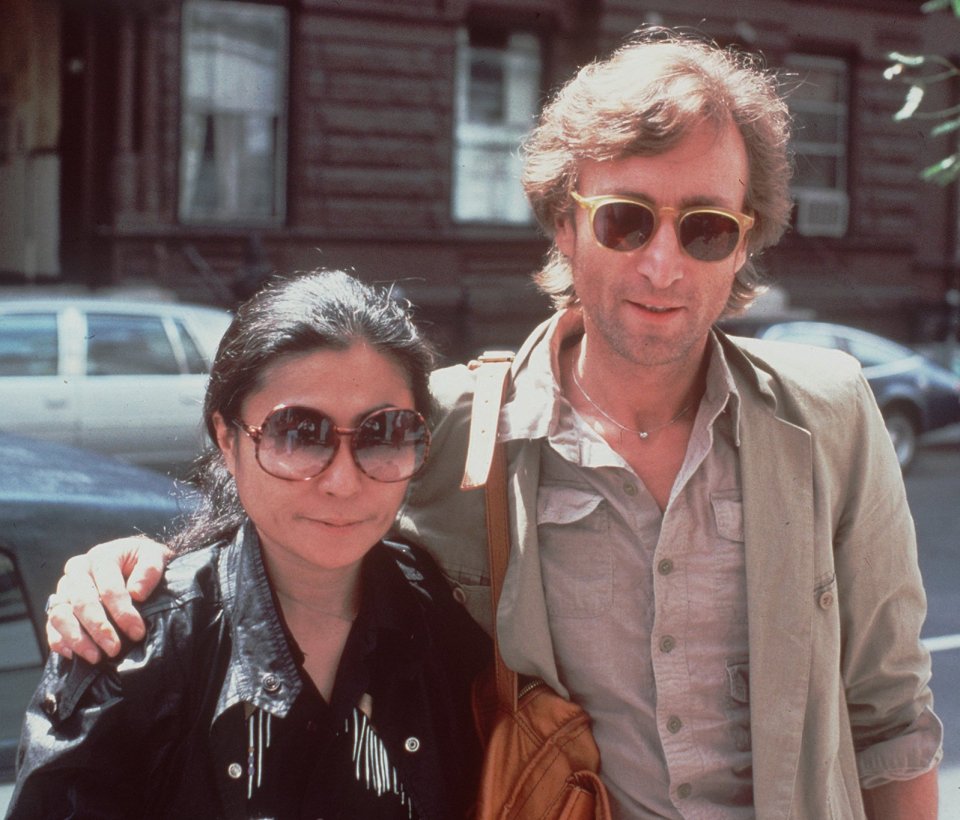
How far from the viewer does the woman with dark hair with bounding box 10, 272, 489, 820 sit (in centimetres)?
189

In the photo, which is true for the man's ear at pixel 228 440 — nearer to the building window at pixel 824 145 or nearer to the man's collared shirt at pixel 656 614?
the man's collared shirt at pixel 656 614

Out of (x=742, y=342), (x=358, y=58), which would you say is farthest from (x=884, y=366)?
(x=742, y=342)

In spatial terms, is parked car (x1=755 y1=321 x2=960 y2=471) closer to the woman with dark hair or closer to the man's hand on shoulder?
the woman with dark hair

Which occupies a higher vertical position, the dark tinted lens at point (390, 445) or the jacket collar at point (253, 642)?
the dark tinted lens at point (390, 445)

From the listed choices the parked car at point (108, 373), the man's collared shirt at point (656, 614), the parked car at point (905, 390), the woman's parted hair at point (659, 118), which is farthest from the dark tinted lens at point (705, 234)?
the parked car at point (905, 390)

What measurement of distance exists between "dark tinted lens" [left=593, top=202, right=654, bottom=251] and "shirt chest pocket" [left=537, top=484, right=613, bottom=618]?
1.36 ft

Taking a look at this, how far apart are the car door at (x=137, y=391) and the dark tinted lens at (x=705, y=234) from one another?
7.06 metres

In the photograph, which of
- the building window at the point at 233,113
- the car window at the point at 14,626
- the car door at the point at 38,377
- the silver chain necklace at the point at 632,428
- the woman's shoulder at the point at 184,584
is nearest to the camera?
the woman's shoulder at the point at 184,584

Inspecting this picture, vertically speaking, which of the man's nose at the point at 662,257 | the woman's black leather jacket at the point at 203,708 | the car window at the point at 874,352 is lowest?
the car window at the point at 874,352

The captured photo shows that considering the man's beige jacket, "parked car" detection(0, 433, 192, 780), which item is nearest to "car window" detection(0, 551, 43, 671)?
"parked car" detection(0, 433, 192, 780)

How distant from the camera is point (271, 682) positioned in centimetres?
196

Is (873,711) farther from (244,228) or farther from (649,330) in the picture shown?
(244,228)

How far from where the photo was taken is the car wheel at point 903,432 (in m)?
13.1

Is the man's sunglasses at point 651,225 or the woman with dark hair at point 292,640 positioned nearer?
the woman with dark hair at point 292,640
